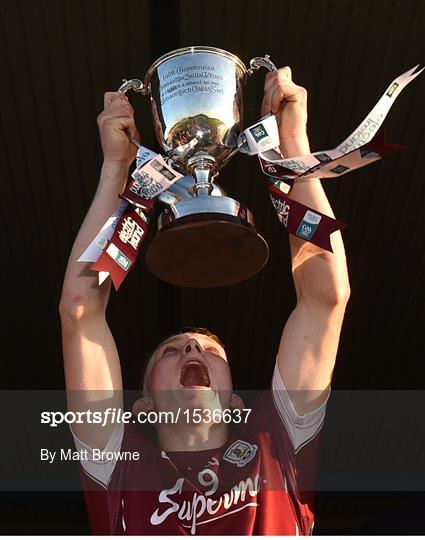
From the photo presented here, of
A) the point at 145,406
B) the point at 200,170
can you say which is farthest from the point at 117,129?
the point at 145,406

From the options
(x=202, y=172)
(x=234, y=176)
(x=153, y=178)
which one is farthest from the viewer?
(x=234, y=176)

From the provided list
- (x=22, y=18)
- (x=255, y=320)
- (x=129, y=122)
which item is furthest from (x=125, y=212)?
(x=255, y=320)

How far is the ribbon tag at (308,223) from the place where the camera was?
223 cm

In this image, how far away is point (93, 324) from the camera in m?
2.49

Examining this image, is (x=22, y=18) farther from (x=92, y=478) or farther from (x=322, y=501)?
(x=322, y=501)

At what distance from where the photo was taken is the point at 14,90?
373cm

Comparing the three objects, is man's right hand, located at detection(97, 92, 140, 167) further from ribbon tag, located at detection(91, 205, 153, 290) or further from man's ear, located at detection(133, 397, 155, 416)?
man's ear, located at detection(133, 397, 155, 416)

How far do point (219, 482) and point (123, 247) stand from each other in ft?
2.30

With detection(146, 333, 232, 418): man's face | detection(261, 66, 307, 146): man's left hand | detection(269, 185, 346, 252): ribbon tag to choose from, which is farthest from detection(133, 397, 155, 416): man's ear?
detection(261, 66, 307, 146): man's left hand

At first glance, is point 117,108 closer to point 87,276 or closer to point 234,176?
point 87,276

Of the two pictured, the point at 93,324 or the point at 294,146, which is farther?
the point at 294,146

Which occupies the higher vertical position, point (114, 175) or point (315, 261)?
point (114, 175)

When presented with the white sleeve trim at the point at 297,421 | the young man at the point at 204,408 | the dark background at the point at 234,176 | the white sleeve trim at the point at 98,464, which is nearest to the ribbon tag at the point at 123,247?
the young man at the point at 204,408

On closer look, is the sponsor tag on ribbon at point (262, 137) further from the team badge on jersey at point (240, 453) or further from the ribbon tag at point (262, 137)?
the team badge on jersey at point (240, 453)
